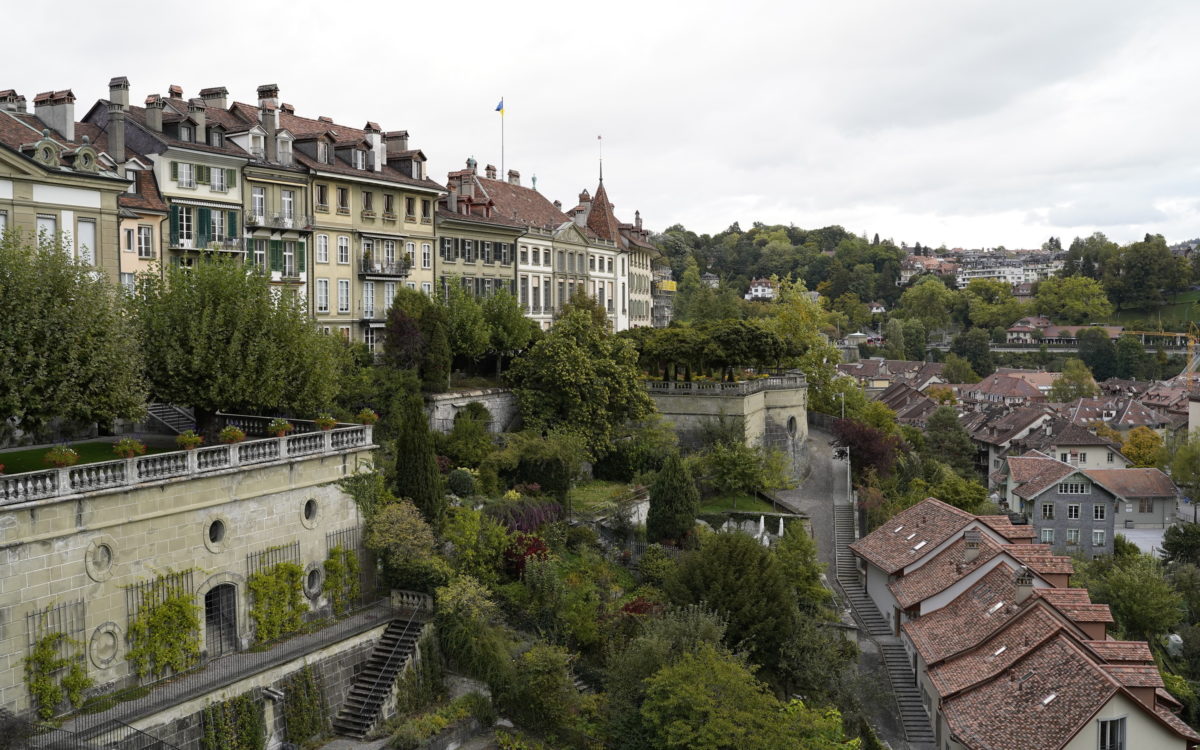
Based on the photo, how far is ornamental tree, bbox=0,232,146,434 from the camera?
21.9 meters

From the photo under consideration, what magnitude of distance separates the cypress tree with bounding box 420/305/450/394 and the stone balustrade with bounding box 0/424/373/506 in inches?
499

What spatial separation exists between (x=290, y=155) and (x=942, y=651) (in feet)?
105

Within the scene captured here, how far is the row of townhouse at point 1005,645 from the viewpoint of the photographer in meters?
27.4

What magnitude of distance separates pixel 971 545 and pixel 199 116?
113 feet

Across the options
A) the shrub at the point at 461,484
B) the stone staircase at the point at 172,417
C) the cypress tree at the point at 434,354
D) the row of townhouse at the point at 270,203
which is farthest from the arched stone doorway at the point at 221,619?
the cypress tree at the point at 434,354

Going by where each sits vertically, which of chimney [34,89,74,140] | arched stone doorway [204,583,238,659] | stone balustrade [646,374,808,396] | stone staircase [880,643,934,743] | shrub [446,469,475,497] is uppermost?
chimney [34,89,74,140]

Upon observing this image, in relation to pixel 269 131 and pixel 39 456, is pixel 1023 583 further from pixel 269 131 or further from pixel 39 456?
pixel 269 131

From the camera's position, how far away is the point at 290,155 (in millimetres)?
42375

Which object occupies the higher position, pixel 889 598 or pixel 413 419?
pixel 413 419

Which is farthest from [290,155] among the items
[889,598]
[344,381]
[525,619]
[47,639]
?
[889,598]

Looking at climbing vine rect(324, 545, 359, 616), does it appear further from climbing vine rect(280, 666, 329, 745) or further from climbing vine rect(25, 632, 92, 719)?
climbing vine rect(25, 632, 92, 719)

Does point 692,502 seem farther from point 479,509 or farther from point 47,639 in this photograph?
point 47,639

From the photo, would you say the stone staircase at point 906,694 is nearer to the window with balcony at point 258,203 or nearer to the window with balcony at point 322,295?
the window with balcony at point 322,295

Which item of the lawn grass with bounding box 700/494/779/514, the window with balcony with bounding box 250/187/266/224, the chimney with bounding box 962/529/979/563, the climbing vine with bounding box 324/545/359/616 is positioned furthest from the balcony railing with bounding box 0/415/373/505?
the chimney with bounding box 962/529/979/563
